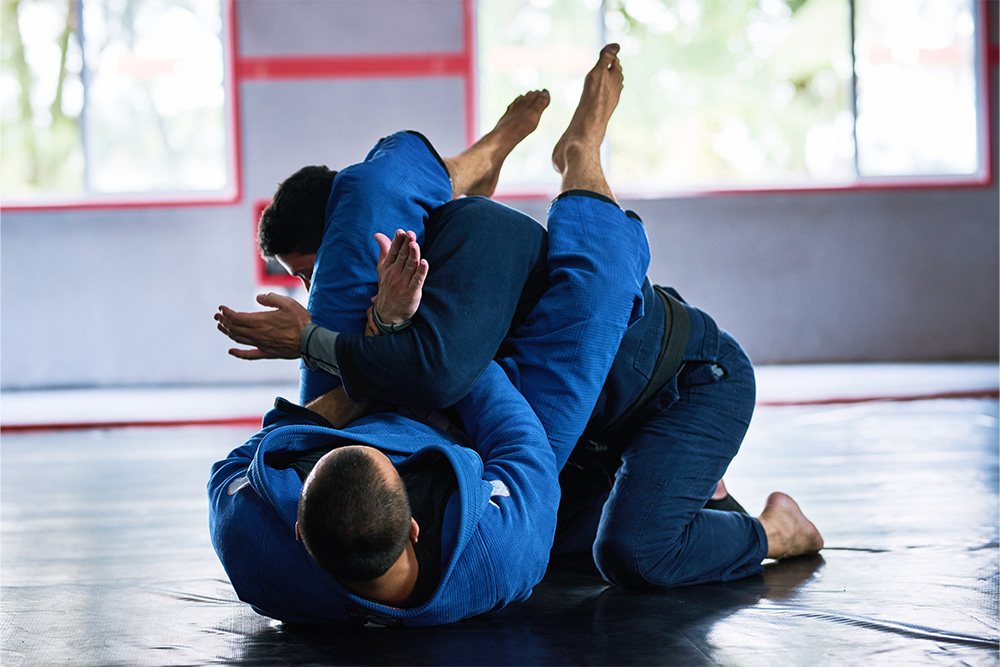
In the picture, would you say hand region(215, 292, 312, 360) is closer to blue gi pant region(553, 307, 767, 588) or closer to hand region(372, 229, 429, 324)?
hand region(372, 229, 429, 324)

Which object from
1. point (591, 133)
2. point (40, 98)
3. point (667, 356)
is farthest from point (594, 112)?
point (40, 98)

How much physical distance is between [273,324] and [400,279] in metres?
0.27

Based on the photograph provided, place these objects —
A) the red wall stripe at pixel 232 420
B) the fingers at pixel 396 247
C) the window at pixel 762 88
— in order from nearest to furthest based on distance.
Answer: the fingers at pixel 396 247 < the red wall stripe at pixel 232 420 < the window at pixel 762 88

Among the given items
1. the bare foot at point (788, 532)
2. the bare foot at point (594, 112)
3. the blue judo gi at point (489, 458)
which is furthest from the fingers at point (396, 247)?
the bare foot at point (788, 532)

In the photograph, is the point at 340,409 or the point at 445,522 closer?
the point at 445,522

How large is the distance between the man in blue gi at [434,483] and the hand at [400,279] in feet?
0.06

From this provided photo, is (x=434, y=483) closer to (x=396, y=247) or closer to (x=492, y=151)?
(x=396, y=247)

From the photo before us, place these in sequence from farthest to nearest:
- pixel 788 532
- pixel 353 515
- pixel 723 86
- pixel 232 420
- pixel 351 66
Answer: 1. pixel 723 86
2. pixel 351 66
3. pixel 232 420
4. pixel 788 532
5. pixel 353 515

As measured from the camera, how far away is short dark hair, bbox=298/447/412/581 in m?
1.08

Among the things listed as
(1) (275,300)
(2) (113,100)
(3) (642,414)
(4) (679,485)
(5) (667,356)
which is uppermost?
(2) (113,100)

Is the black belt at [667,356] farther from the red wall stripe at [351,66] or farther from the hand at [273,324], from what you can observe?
the red wall stripe at [351,66]

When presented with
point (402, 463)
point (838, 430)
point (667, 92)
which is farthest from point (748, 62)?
point (402, 463)

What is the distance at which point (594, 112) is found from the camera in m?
1.94

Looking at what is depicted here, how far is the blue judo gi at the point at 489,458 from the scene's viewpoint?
4.14 feet
